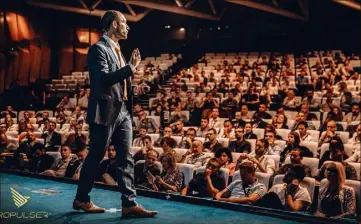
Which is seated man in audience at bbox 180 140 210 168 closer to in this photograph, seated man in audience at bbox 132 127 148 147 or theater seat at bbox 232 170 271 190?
seated man in audience at bbox 132 127 148 147

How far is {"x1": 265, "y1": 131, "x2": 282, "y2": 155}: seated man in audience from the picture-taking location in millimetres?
6230

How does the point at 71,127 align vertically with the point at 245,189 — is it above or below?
above

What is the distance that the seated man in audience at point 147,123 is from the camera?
8.91m

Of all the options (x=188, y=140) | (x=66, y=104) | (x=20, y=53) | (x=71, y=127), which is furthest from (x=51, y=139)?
(x=20, y=53)

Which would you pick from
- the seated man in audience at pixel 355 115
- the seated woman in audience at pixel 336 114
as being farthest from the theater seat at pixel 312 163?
the seated man in audience at pixel 355 115

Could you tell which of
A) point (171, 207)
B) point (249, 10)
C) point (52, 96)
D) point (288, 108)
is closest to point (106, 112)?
point (171, 207)

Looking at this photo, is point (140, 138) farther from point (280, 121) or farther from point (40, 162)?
point (280, 121)

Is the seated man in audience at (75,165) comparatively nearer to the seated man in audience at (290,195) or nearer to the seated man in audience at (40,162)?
the seated man in audience at (40,162)

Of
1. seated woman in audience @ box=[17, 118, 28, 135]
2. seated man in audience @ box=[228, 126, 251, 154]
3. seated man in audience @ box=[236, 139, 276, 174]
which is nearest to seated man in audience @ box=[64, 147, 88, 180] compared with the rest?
seated man in audience @ box=[236, 139, 276, 174]

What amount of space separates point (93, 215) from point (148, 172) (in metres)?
2.26

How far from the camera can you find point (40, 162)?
621cm

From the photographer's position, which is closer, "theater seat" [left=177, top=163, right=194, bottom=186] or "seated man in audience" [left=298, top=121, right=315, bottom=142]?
"theater seat" [left=177, top=163, right=194, bottom=186]

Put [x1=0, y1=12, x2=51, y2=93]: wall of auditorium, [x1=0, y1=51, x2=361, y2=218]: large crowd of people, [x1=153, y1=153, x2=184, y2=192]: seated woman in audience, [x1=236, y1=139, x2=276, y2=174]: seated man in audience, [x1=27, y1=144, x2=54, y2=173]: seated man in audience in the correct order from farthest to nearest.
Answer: [x1=0, y1=12, x2=51, y2=93]: wall of auditorium
[x1=27, y1=144, x2=54, y2=173]: seated man in audience
[x1=236, y1=139, x2=276, y2=174]: seated man in audience
[x1=153, y1=153, x2=184, y2=192]: seated woman in audience
[x1=0, y1=51, x2=361, y2=218]: large crowd of people

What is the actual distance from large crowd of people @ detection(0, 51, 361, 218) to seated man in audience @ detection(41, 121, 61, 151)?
0.02m
